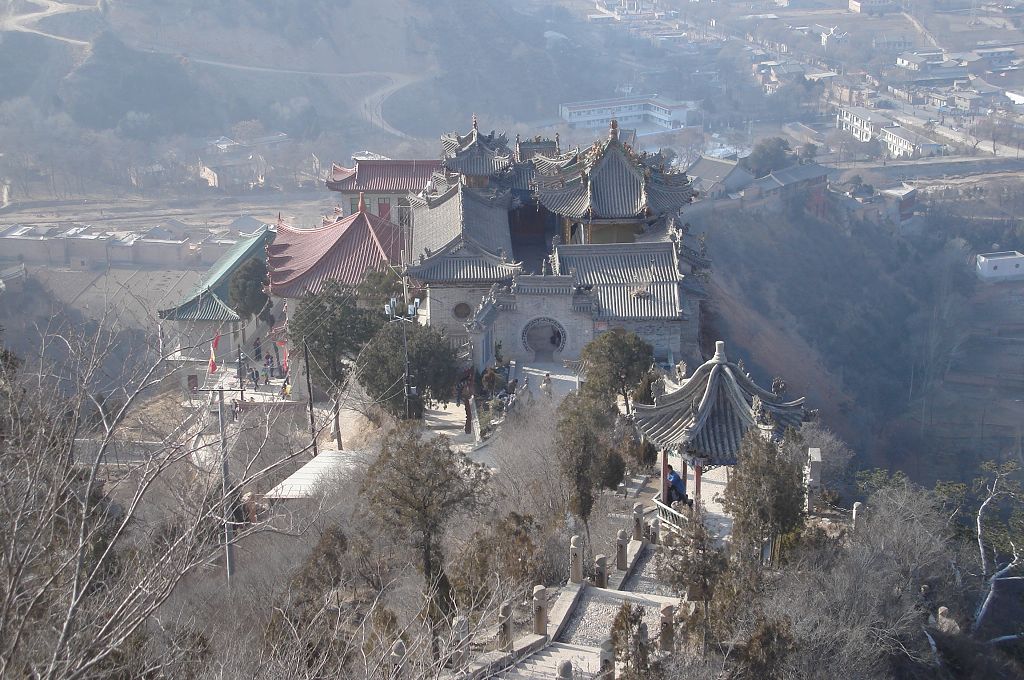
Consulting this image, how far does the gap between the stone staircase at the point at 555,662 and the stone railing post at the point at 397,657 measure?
103 cm

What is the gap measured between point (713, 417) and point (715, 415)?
3 centimetres

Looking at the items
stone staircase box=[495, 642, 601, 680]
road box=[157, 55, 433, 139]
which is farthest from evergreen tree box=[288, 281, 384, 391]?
road box=[157, 55, 433, 139]

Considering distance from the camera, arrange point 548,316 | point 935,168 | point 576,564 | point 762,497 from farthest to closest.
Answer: point 935,168
point 548,316
point 576,564
point 762,497

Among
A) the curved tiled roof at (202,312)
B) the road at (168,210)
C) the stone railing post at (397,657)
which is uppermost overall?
the stone railing post at (397,657)

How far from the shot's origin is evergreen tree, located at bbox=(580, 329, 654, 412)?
17891 millimetres

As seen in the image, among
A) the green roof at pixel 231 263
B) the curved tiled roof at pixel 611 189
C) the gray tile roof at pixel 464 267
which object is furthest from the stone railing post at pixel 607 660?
the green roof at pixel 231 263

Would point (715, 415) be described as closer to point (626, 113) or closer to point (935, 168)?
point (935, 168)

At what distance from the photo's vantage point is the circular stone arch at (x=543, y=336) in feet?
71.3

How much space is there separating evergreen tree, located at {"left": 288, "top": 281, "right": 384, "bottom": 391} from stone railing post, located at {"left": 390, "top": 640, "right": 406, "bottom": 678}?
10.1 m

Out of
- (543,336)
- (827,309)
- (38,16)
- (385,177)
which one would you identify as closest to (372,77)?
(38,16)

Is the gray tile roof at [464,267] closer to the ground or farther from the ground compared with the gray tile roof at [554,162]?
closer to the ground

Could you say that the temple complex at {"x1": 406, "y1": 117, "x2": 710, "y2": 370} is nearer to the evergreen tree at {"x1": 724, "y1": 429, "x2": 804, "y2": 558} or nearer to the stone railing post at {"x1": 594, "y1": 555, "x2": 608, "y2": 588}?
the stone railing post at {"x1": 594, "y1": 555, "x2": 608, "y2": 588}

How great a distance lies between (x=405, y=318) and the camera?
2041 centimetres

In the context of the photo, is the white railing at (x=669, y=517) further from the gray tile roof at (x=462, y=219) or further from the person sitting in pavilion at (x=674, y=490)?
the gray tile roof at (x=462, y=219)
